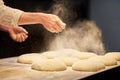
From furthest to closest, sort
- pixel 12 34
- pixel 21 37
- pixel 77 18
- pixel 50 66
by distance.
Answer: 1. pixel 77 18
2. pixel 21 37
3. pixel 12 34
4. pixel 50 66

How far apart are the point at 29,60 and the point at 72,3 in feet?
4.30

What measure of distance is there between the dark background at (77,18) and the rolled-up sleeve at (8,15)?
0.51 feet

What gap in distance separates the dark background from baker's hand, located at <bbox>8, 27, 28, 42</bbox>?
0.15ft

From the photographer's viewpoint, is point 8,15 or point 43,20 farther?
point 43,20

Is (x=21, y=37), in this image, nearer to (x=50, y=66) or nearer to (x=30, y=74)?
(x=50, y=66)

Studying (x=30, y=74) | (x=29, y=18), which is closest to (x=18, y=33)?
(x=29, y=18)

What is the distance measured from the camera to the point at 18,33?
2.73 m

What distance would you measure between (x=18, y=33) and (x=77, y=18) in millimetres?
1050

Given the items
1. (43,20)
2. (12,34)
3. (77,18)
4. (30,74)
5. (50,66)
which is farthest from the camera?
(77,18)

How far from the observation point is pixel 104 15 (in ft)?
12.0

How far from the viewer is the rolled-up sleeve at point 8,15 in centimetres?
A: 245

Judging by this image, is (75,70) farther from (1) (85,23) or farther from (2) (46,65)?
(1) (85,23)

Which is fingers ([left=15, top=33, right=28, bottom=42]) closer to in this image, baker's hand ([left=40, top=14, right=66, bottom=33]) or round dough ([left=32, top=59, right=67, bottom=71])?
baker's hand ([left=40, top=14, right=66, bottom=33])

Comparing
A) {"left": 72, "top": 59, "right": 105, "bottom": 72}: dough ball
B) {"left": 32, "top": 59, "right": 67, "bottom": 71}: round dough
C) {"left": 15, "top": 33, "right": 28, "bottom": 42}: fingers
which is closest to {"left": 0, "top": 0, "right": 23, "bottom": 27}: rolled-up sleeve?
{"left": 15, "top": 33, "right": 28, "bottom": 42}: fingers
